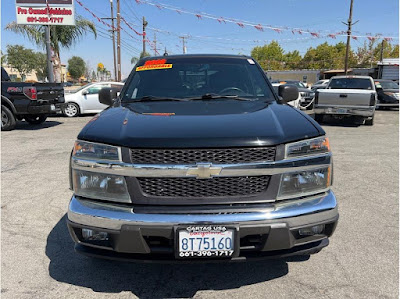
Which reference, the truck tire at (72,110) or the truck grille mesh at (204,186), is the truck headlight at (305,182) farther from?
the truck tire at (72,110)

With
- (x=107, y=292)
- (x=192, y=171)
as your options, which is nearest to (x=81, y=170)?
(x=192, y=171)

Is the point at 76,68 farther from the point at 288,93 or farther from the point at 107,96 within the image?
the point at 288,93

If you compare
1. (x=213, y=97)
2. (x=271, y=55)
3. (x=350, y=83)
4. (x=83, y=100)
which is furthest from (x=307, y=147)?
(x=271, y=55)

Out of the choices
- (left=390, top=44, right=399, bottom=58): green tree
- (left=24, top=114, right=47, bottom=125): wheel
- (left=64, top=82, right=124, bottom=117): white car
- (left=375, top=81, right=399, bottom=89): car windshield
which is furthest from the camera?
(left=390, top=44, right=399, bottom=58): green tree

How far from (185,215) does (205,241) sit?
0.21 meters

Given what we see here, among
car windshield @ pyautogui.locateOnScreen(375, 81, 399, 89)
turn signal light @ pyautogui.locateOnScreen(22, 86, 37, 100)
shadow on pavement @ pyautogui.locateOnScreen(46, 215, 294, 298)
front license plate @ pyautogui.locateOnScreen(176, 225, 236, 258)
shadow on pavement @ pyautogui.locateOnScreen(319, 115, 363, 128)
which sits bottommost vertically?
shadow on pavement @ pyautogui.locateOnScreen(46, 215, 294, 298)

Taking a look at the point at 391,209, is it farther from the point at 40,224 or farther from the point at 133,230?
the point at 40,224

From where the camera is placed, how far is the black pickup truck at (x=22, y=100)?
9672 mm

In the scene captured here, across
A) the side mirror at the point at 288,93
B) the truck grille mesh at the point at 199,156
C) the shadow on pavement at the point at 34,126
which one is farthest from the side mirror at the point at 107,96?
the shadow on pavement at the point at 34,126

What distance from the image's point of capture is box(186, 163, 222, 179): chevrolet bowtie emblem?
2.13 m

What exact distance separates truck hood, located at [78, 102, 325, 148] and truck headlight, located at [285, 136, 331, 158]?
0.13 ft

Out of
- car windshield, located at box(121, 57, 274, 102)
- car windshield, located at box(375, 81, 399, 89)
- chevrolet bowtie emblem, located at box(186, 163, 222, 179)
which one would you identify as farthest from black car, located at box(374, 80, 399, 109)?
chevrolet bowtie emblem, located at box(186, 163, 222, 179)

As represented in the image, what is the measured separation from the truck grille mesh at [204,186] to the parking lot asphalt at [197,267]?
0.81 metres

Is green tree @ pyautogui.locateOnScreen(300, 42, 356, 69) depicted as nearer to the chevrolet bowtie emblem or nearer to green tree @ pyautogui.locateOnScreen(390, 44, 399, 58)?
green tree @ pyautogui.locateOnScreen(390, 44, 399, 58)
